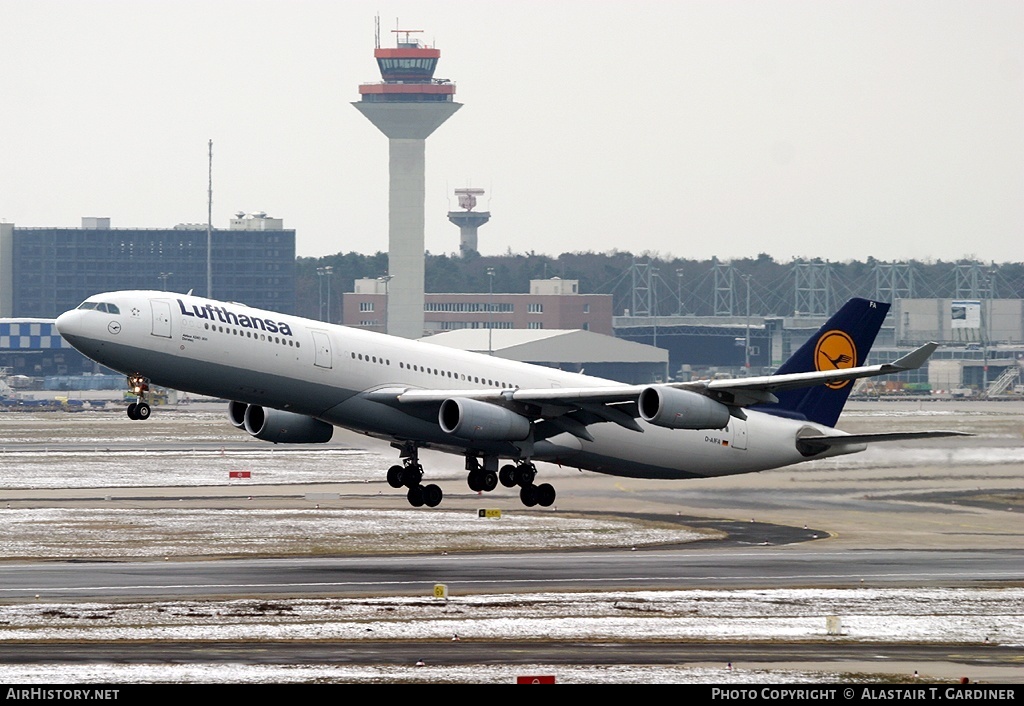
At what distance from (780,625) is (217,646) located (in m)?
15.7

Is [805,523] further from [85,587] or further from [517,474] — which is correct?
[85,587]

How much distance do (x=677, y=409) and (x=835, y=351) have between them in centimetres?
1256

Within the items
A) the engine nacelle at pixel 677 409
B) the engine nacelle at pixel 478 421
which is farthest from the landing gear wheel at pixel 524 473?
the engine nacelle at pixel 677 409

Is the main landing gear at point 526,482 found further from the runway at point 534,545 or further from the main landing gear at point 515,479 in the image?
the runway at point 534,545

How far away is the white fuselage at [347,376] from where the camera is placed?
4531cm

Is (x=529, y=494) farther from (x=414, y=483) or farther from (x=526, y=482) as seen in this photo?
(x=414, y=483)

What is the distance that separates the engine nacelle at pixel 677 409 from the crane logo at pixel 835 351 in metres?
10.5

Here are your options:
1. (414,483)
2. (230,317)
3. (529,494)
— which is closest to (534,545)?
(529,494)

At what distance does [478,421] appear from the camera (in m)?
48.8

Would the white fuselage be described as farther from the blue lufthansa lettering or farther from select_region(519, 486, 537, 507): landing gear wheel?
select_region(519, 486, 537, 507): landing gear wheel

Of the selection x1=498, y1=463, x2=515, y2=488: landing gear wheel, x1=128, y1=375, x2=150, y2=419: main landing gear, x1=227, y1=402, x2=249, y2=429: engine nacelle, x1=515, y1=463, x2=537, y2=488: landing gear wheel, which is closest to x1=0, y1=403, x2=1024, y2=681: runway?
x1=498, y1=463, x2=515, y2=488: landing gear wheel

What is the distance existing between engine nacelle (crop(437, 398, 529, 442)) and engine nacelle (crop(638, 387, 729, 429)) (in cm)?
467

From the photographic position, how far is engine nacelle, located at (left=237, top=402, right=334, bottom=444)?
175ft
